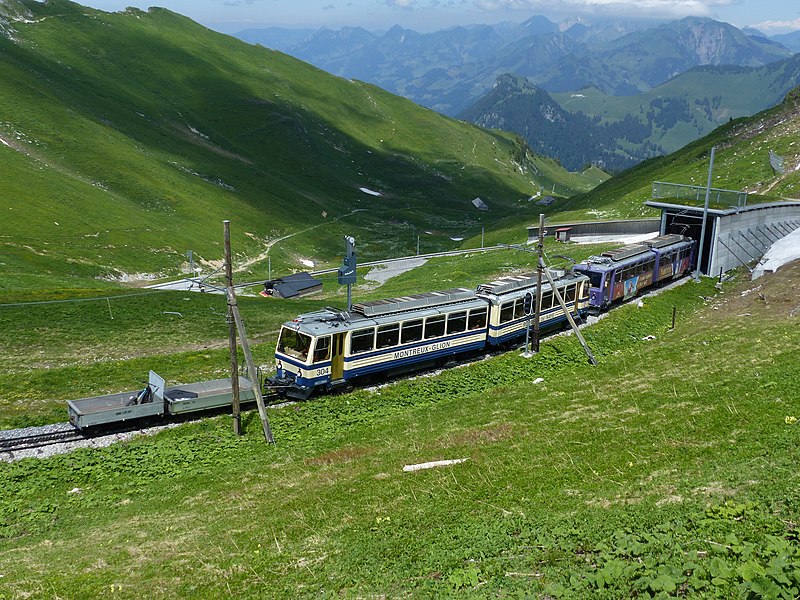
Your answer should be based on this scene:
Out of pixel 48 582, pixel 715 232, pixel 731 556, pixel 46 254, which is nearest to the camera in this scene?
pixel 731 556

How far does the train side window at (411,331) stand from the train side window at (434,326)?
1.78ft

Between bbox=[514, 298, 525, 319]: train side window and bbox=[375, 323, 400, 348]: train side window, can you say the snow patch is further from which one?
bbox=[375, 323, 400, 348]: train side window

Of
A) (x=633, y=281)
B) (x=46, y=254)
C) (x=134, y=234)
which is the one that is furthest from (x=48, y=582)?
(x=134, y=234)

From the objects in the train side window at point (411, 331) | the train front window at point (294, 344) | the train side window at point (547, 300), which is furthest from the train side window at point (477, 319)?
the train front window at point (294, 344)

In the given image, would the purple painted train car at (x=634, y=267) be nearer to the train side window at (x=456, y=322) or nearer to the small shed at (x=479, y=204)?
the train side window at (x=456, y=322)

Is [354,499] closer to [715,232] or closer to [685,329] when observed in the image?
[685,329]

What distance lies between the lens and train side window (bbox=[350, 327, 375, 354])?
104 ft

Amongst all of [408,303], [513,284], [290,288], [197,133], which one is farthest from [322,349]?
[197,133]

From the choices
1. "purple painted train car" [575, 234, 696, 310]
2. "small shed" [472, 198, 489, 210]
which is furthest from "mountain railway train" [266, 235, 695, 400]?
"small shed" [472, 198, 489, 210]

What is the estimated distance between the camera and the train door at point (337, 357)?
31000 mm

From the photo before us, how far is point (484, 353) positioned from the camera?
39.3 meters

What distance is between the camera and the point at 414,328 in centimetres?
3409

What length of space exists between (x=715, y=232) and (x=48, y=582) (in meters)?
57.2

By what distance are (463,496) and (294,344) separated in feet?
50.0
